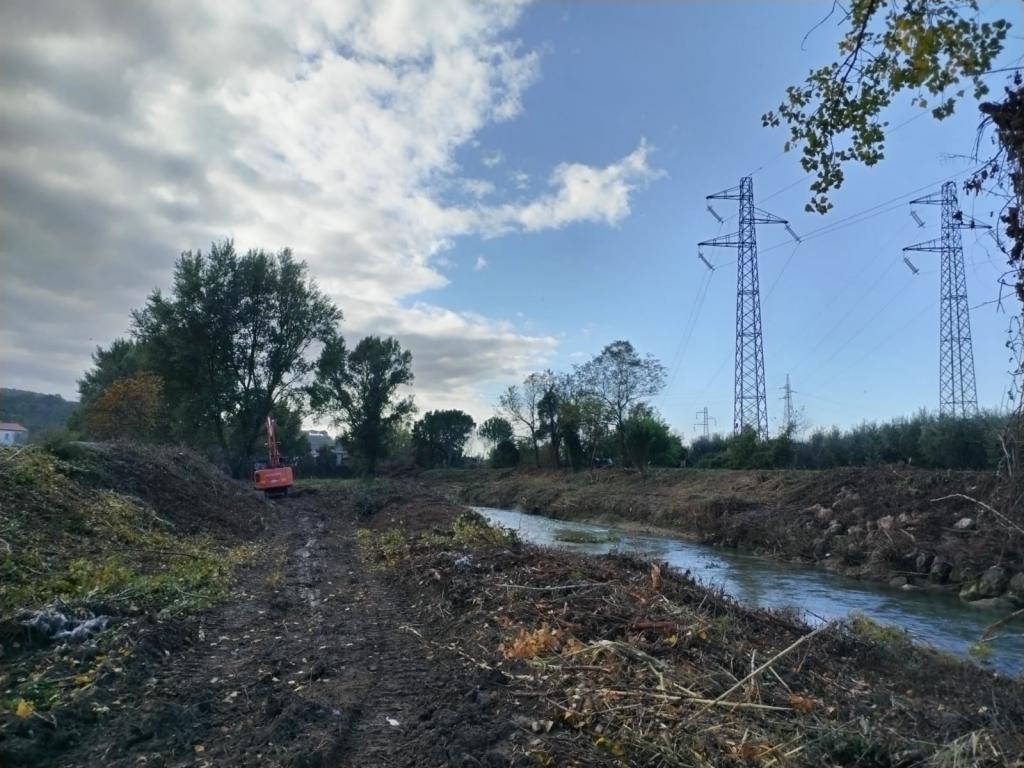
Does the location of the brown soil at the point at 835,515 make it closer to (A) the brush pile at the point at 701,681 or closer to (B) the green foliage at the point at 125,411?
(A) the brush pile at the point at 701,681

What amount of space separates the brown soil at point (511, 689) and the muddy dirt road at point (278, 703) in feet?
0.06

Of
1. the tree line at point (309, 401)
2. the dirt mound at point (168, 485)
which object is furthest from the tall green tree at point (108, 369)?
the dirt mound at point (168, 485)

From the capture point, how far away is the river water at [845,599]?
11.0 meters

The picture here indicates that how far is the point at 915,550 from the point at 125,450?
20.9 m

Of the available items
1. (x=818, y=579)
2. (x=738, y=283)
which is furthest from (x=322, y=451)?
(x=818, y=579)

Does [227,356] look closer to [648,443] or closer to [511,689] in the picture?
[648,443]

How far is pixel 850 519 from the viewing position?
2186 cm

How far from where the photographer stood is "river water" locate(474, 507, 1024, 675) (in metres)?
11.0

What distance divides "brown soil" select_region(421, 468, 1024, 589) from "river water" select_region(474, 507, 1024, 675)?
98 centimetres

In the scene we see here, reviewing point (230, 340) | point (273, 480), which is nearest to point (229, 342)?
point (230, 340)

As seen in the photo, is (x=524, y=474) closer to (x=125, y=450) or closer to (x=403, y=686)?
(x=125, y=450)

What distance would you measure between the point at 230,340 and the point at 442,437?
1758 inches

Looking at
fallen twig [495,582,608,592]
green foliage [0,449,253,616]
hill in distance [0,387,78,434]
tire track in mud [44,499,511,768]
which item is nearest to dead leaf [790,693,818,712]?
tire track in mud [44,499,511,768]

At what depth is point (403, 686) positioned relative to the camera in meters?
5.95
